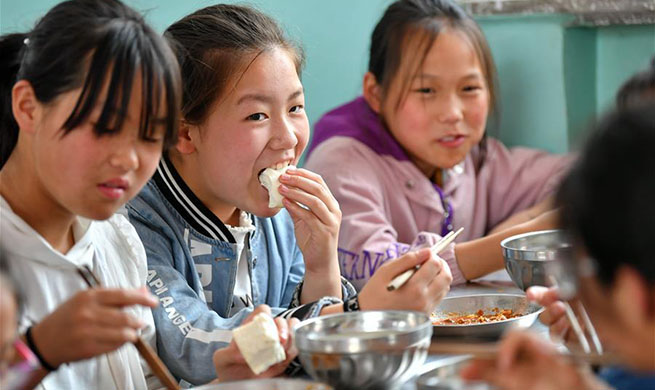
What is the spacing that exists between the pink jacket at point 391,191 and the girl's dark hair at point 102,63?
93cm

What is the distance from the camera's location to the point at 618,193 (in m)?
0.79

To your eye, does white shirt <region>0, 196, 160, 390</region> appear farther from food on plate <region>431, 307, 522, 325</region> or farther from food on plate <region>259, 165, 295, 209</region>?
food on plate <region>431, 307, 522, 325</region>

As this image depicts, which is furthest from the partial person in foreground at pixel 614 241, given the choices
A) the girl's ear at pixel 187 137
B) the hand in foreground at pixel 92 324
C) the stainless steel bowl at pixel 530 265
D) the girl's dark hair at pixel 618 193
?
the girl's ear at pixel 187 137

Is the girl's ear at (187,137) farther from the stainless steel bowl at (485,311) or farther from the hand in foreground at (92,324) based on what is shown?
the hand in foreground at (92,324)

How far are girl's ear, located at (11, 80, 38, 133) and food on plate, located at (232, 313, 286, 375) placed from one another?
0.40 m

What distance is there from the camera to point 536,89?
303cm

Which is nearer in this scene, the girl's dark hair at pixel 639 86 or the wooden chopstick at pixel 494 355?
the wooden chopstick at pixel 494 355

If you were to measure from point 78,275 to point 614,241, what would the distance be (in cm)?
80

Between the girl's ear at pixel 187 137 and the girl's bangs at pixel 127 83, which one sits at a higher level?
the girl's bangs at pixel 127 83

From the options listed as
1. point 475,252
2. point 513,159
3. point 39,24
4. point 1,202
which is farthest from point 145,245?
point 513,159

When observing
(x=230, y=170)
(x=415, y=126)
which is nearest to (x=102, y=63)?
(x=230, y=170)

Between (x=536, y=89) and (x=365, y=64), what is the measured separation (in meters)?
0.61

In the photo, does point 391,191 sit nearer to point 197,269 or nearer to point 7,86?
point 197,269

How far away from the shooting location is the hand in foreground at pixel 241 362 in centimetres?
123
